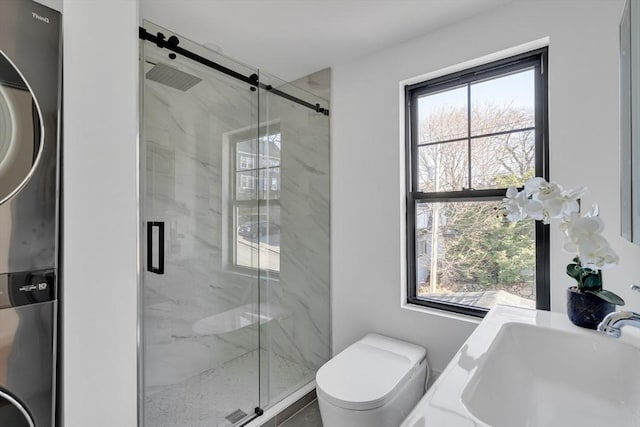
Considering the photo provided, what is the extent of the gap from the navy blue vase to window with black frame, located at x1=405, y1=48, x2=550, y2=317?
0.46 metres

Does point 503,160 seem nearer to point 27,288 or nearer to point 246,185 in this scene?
point 246,185

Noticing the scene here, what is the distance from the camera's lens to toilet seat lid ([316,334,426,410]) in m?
1.38

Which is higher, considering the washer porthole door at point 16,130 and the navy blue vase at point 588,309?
the washer porthole door at point 16,130

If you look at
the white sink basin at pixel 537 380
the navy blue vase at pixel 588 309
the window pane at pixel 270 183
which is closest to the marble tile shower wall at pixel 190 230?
the window pane at pixel 270 183

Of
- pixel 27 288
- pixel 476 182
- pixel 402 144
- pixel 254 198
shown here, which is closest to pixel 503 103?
pixel 476 182

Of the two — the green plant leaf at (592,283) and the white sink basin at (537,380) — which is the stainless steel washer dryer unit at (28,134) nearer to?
the white sink basin at (537,380)

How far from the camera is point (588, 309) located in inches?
43.9

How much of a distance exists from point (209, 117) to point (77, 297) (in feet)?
4.41

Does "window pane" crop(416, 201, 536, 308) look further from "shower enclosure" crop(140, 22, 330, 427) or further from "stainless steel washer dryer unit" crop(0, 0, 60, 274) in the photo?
"stainless steel washer dryer unit" crop(0, 0, 60, 274)

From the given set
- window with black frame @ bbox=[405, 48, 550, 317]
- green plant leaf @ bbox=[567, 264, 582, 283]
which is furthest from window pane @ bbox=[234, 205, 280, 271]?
green plant leaf @ bbox=[567, 264, 582, 283]

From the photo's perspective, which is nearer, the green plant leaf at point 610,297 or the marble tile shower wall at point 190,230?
the green plant leaf at point 610,297

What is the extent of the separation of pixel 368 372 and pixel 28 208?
151 cm

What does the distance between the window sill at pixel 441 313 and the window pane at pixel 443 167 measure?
723mm

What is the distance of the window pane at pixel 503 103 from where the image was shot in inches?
64.8
